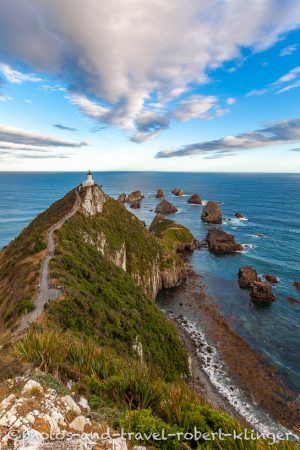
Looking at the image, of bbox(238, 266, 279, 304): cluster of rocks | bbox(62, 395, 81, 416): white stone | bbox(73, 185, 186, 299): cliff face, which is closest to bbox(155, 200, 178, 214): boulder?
bbox(73, 185, 186, 299): cliff face

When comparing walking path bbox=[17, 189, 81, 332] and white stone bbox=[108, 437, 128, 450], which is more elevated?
white stone bbox=[108, 437, 128, 450]

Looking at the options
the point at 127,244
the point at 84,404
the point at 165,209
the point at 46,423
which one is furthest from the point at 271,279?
the point at 165,209

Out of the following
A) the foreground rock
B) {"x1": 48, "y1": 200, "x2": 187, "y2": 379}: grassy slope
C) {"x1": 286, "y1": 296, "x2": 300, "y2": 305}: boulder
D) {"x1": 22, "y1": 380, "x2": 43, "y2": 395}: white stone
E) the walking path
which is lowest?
{"x1": 286, "y1": 296, "x2": 300, "y2": 305}: boulder

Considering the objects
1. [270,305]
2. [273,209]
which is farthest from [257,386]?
[273,209]

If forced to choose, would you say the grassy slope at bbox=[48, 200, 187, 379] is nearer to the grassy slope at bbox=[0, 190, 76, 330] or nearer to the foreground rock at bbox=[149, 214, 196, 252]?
the grassy slope at bbox=[0, 190, 76, 330]

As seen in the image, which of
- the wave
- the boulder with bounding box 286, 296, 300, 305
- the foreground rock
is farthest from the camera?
the foreground rock

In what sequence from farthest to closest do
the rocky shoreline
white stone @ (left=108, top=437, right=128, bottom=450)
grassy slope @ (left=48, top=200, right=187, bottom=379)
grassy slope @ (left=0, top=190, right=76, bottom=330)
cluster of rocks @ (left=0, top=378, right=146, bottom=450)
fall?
1. the rocky shoreline
2. grassy slope @ (left=0, top=190, right=76, bottom=330)
3. grassy slope @ (left=48, top=200, right=187, bottom=379)
4. white stone @ (left=108, top=437, right=128, bottom=450)
5. cluster of rocks @ (left=0, top=378, right=146, bottom=450)

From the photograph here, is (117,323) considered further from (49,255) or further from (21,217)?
(21,217)
